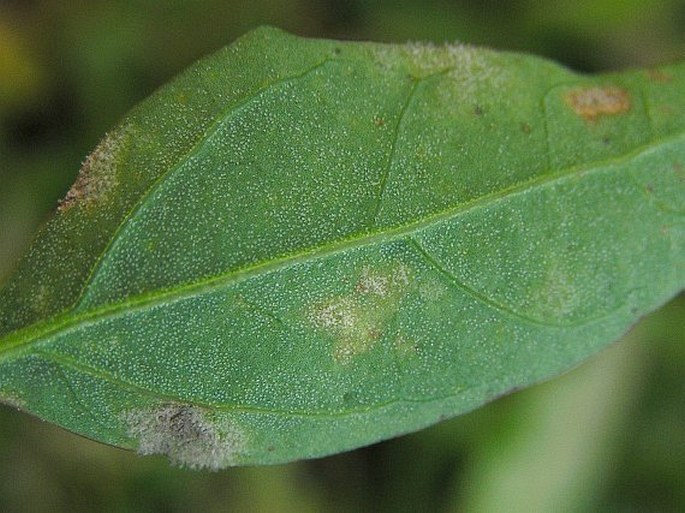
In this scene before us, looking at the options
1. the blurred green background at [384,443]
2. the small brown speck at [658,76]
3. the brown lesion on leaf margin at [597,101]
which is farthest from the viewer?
the blurred green background at [384,443]

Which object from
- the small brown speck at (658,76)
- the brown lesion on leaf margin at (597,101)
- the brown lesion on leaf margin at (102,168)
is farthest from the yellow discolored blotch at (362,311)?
the small brown speck at (658,76)

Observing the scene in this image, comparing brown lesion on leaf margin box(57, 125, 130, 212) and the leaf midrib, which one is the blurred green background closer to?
brown lesion on leaf margin box(57, 125, 130, 212)

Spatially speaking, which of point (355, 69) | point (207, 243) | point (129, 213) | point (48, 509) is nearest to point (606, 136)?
point (355, 69)

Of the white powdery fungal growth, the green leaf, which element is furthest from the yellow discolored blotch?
the white powdery fungal growth

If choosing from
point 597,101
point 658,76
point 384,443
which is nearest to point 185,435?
point 384,443

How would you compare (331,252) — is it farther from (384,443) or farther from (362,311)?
(384,443)

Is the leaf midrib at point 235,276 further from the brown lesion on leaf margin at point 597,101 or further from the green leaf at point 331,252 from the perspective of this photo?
the brown lesion on leaf margin at point 597,101
